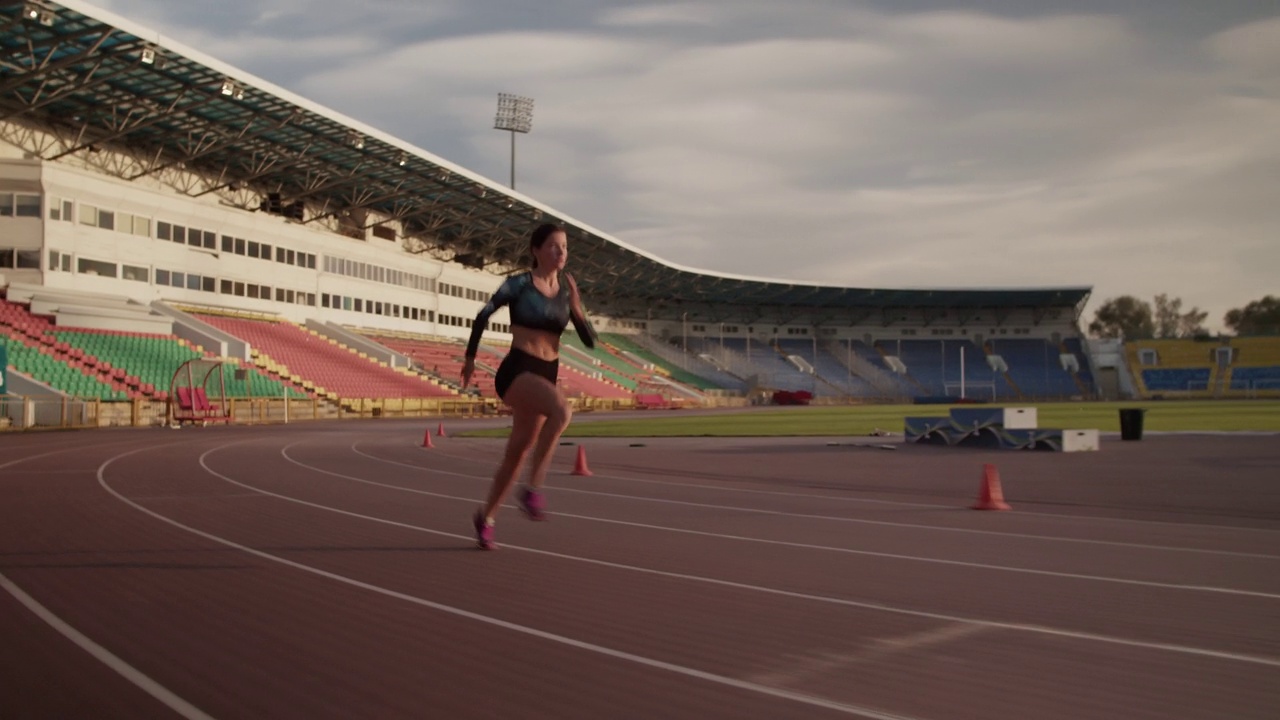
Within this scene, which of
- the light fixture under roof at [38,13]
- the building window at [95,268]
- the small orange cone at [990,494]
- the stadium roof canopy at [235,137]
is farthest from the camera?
the building window at [95,268]

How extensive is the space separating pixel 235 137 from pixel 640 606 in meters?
47.4

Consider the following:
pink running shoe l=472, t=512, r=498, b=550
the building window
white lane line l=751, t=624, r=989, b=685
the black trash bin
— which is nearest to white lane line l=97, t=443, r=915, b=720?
white lane line l=751, t=624, r=989, b=685

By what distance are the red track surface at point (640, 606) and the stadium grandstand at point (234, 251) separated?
30.0 m

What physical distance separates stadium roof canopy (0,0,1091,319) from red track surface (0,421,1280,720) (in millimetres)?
30415

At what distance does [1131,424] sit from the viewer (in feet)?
81.4

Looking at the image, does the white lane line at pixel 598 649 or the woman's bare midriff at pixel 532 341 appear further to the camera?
the woman's bare midriff at pixel 532 341

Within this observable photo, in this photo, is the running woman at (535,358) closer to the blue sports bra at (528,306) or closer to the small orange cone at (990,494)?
the blue sports bra at (528,306)

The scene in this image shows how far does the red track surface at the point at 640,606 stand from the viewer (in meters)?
3.88

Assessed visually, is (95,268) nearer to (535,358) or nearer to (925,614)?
(535,358)

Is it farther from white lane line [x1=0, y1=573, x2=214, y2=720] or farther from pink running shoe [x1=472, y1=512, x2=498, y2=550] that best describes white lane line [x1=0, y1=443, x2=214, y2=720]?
pink running shoe [x1=472, y1=512, x2=498, y2=550]

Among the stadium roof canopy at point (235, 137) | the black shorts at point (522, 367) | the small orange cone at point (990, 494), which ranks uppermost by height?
the stadium roof canopy at point (235, 137)

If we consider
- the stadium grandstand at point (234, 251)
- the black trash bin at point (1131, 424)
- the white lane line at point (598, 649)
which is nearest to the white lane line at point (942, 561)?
the white lane line at point (598, 649)

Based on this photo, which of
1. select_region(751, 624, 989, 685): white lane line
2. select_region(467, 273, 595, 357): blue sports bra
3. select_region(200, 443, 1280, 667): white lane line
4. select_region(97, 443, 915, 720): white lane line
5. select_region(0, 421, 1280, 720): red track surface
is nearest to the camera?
select_region(97, 443, 915, 720): white lane line

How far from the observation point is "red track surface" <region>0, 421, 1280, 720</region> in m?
3.88
